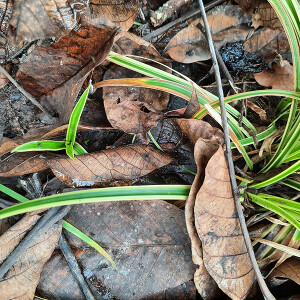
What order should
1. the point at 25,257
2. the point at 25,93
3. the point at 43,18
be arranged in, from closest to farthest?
the point at 43,18 → the point at 25,257 → the point at 25,93

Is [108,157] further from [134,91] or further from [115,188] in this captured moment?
[134,91]

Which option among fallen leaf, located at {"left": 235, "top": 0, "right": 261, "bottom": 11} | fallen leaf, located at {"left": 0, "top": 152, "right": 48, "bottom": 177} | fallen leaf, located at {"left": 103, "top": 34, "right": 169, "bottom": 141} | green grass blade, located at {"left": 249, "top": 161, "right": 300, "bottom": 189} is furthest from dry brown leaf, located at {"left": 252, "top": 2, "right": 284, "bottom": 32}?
fallen leaf, located at {"left": 0, "top": 152, "right": 48, "bottom": 177}

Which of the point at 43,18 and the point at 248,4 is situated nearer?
the point at 43,18

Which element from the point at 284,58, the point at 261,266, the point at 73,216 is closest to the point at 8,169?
the point at 73,216

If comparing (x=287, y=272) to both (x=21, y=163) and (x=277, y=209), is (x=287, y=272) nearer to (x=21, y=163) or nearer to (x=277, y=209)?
(x=277, y=209)

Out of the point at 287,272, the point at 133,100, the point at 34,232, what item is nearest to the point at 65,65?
the point at 133,100

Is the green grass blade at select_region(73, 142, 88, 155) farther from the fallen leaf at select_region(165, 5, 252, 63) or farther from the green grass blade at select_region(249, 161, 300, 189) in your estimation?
the green grass blade at select_region(249, 161, 300, 189)

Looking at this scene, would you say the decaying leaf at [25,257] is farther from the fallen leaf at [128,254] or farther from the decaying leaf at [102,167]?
the decaying leaf at [102,167]
